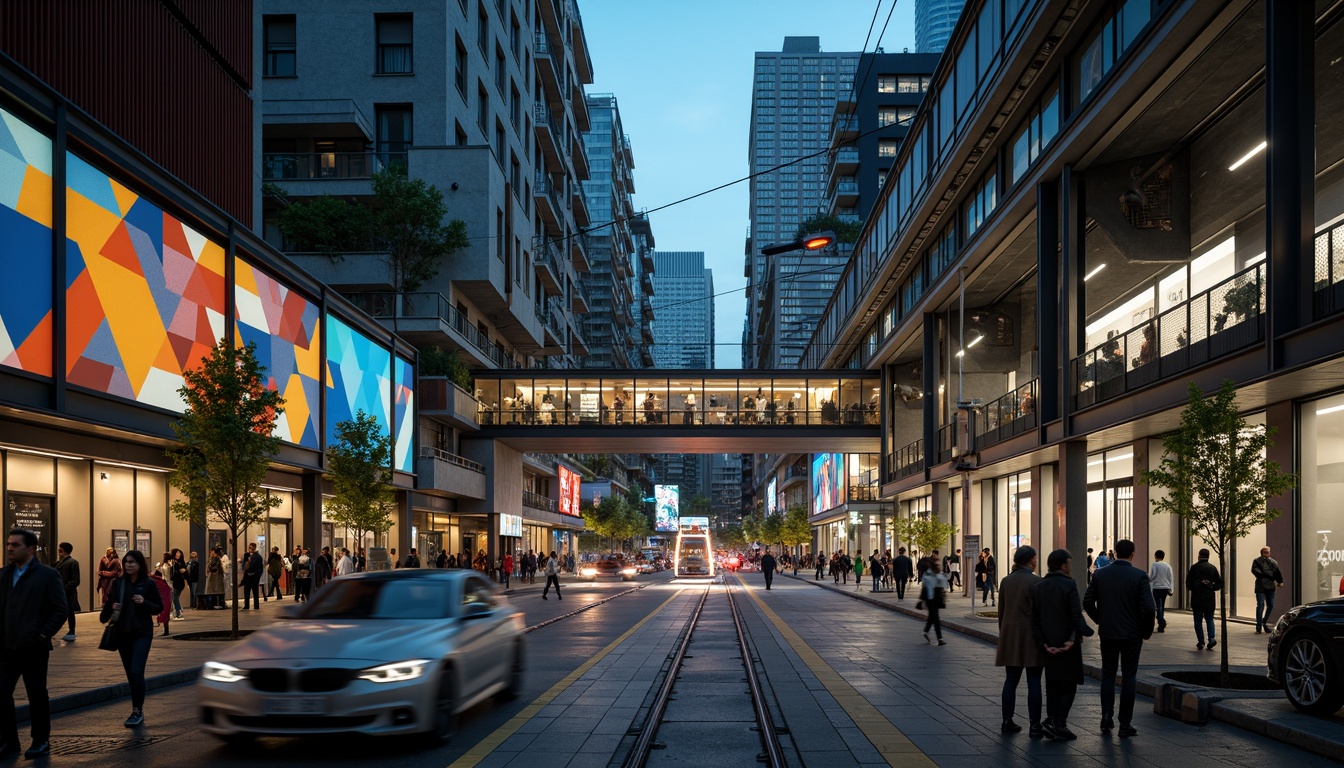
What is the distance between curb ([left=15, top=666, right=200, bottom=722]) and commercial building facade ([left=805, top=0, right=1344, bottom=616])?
1546 centimetres

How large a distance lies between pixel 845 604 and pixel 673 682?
76.8 ft

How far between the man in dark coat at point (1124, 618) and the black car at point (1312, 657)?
1929 millimetres

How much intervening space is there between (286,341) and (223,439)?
37.9ft

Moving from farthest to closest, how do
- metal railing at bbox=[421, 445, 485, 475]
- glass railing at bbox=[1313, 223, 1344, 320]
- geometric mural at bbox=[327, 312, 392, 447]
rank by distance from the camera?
metal railing at bbox=[421, 445, 485, 475]
geometric mural at bbox=[327, 312, 392, 447]
glass railing at bbox=[1313, 223, 1344, 320]

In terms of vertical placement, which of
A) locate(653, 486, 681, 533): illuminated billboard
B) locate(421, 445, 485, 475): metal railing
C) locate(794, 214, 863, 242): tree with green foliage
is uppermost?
locate(794, 214, 863, 242): tree with green foliage

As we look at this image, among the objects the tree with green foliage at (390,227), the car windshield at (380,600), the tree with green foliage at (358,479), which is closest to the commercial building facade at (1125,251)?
the car windshield at (380,600)

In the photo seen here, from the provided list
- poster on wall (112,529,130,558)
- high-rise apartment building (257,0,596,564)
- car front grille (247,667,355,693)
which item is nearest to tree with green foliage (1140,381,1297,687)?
car front grille (247,667,355,693)

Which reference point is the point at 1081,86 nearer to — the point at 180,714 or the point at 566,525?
the point at 180,714

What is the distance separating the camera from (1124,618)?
10148 mm

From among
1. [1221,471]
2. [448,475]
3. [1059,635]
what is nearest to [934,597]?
[1221,471]

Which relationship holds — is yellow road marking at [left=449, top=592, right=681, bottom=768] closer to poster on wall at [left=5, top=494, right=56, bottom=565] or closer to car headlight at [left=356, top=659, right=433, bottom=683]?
car headlight at [left=356, top=659, right=433, bottom=683]

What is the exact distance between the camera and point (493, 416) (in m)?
58.9

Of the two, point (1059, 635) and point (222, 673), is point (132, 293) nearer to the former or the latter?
point (222, 673)

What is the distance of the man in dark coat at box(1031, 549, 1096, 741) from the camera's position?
31.6 feet
